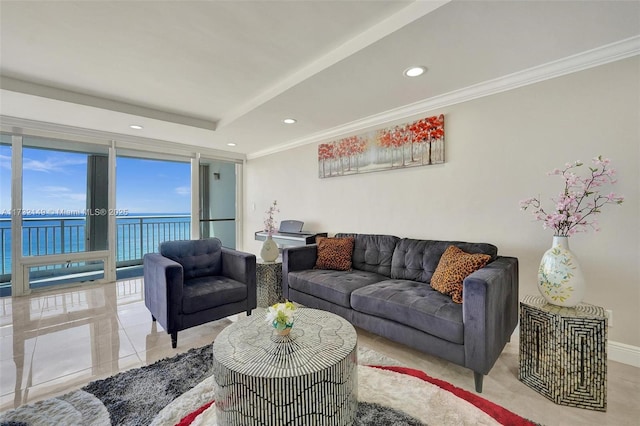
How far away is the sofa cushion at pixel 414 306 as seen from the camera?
71.6 inches

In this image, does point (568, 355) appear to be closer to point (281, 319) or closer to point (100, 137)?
point (281, 319)

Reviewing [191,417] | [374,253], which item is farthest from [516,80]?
[191,417]

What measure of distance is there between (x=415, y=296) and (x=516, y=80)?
6.80 feet

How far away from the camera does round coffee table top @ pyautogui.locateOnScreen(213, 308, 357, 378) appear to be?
118cm

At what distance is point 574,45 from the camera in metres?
1.99

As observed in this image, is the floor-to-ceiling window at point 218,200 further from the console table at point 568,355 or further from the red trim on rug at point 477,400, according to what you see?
the console table at point 568,355

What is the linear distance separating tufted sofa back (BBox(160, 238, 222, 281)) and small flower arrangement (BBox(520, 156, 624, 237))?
3.02 metres

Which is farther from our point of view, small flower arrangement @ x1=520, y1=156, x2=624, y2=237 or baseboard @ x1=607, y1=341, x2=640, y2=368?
baseboard @ x1=607, y1=341, x2=640, y2=368

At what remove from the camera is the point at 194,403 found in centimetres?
159

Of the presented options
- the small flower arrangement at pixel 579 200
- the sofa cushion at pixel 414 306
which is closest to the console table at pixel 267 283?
the sofa cushion at pixel 414 306

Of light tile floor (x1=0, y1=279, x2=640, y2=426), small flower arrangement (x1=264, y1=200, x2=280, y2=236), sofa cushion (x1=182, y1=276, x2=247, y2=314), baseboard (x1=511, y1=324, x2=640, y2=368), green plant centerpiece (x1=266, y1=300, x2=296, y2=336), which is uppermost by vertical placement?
small flower arrangement (x1=264, y1=200, x2=280, y2=236)

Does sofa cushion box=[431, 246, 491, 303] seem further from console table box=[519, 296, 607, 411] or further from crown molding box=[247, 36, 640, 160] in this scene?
crown molding box=[247, 36, 640, 160]

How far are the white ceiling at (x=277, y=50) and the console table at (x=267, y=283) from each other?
1863 millimetres

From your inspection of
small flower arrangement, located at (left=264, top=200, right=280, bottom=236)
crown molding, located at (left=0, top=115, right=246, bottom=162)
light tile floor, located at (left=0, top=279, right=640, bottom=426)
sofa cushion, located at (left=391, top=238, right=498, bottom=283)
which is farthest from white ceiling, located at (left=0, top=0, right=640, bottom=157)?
light tile floor, located at (left=0, top=279, right=640, bottom=426)
